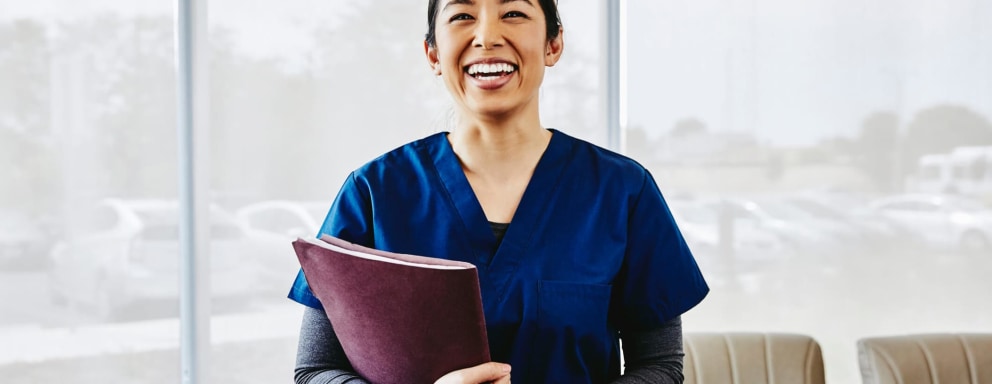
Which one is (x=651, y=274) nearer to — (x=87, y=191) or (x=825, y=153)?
(x=87, y=191)

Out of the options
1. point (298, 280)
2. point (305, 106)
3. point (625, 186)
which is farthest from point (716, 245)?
point (298, 280)

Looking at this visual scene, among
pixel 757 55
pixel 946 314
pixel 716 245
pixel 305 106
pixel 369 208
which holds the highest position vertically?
pixel 757 55

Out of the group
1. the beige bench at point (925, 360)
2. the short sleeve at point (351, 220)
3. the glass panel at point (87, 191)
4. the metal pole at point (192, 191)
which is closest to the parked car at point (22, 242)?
the glass panel at point (87, 191)

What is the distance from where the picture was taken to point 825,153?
108 inches

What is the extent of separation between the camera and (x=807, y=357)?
2.03m

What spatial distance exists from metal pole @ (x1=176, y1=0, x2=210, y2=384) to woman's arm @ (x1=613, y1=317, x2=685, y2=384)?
5.25 feet

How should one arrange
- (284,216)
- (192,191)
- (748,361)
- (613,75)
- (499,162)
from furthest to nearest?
(613,75)
(284,216)
(192,191)
(748,361)
(499,162)

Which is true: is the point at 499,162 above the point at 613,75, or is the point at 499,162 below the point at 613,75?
below

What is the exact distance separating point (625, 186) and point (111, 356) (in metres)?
1.73

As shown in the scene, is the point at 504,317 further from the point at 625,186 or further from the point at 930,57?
the point at 930,57

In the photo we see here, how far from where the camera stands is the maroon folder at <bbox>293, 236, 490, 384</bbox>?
0.85 metres

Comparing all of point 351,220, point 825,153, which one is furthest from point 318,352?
point 825,153

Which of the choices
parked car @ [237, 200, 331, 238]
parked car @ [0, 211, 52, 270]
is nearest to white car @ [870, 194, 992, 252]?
parked car @ [237, 200, 331, 238]

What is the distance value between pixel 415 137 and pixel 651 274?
1623mm
